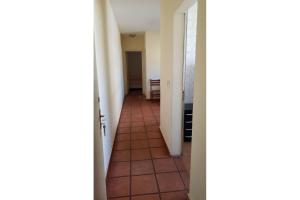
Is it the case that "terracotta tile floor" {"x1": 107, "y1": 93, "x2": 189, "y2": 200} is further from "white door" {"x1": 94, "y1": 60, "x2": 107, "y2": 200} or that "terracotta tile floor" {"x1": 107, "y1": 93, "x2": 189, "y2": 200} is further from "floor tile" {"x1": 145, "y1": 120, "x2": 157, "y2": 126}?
"white door" {"x1": 94, "y1": 60, "x2": 107, "y2": 200}

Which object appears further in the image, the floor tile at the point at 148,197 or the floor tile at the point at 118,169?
the floor tile at the point at 118,169

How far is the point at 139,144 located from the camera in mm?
3238

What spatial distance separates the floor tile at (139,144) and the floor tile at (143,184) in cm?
83

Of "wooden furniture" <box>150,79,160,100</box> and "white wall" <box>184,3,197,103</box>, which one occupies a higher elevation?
"white wall" <box>184,3,197,103</box>

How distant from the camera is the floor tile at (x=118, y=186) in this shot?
205 cm

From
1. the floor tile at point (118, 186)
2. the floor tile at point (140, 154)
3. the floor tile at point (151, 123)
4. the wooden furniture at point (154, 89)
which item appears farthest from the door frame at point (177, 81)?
the wooden furniture at point (154, 89)

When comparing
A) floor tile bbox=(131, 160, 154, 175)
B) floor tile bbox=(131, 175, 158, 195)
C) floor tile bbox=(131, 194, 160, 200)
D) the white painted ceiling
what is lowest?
floor tile bbox=(131, 194, 160, 200)

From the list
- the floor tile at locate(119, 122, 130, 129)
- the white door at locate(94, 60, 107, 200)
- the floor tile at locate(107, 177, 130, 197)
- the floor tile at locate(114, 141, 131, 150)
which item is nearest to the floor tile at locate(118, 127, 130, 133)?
the floor tile at locate(119, 122, 130, 129)

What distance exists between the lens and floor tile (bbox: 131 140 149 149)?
3.14 metres

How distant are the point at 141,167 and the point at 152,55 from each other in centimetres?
500

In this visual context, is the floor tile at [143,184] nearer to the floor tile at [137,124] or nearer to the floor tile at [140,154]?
the floor tile at [140,154]

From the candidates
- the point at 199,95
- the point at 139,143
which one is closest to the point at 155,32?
the point at 139,143

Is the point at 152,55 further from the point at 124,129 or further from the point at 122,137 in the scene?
the point at 122,137
